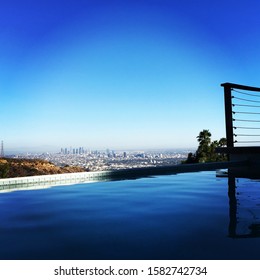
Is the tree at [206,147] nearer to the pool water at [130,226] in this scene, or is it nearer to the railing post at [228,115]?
the railing post at [228,115]

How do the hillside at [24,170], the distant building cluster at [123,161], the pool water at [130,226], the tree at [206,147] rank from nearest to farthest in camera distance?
the pool water at [130,226] → the distant building cluster at [123,161] → the hillside at [24,170] → the tree at [206,147]

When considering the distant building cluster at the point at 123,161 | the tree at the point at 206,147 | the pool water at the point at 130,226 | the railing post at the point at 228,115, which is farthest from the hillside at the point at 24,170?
the pool water at the point at 130,226

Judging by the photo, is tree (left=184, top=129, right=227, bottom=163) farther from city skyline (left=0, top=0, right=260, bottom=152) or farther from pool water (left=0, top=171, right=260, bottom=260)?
pool water (left=0, top=171, right=260, bottom=260)

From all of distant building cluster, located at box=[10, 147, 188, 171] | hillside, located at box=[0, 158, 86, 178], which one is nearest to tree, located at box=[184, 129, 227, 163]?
distant building cluster, located at box=[10, 147, 188, 171]

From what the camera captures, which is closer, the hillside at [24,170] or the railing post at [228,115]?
the railing post at [228,115]

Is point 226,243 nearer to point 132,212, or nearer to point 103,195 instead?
point 132,212

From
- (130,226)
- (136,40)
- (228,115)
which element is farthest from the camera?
(136,40)

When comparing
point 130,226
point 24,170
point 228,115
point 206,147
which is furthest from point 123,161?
point 130,226

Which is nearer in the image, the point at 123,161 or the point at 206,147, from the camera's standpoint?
the point at 123,161

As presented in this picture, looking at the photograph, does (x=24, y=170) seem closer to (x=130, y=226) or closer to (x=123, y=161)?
(x=123, y=161)

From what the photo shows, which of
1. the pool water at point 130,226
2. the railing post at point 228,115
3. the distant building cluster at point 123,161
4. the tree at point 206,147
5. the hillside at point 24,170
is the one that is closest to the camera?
the pool water at point 130,226
